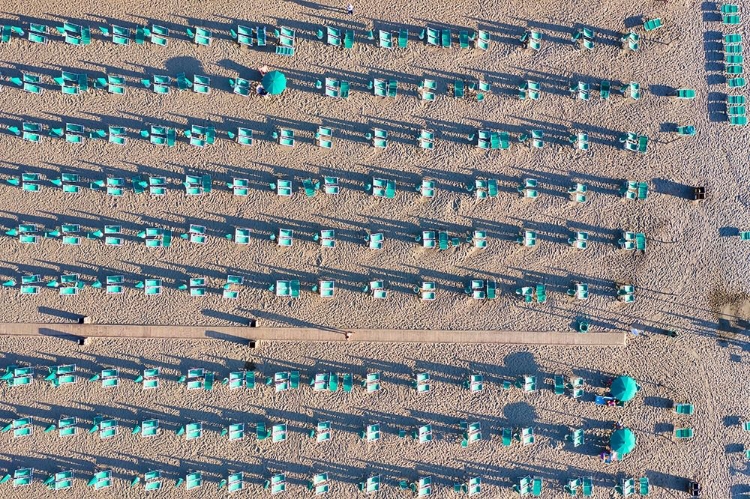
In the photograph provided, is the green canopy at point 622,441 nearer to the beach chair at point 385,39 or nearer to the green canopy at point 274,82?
the beach chair at point 385,39

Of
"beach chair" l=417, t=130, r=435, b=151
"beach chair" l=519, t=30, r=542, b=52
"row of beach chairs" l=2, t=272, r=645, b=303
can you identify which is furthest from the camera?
"beach chair" l=519, t=30, r=542, b=52

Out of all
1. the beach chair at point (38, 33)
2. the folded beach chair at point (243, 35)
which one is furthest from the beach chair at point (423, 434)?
the beach chair at point (38, 33)

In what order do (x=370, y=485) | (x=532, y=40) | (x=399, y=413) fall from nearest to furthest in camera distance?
(x=370, y=485), (x=399, y=413), (x=532, y=40)

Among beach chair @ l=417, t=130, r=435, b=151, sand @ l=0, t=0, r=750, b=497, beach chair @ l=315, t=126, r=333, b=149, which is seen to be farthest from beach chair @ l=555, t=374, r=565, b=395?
beach chair @ l=315, t=126, r=333, b=149

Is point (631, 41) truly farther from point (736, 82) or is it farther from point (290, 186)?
point (290, 186)

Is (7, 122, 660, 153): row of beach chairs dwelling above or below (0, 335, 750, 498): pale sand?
above

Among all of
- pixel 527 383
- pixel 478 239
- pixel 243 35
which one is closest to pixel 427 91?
pixel 478 239

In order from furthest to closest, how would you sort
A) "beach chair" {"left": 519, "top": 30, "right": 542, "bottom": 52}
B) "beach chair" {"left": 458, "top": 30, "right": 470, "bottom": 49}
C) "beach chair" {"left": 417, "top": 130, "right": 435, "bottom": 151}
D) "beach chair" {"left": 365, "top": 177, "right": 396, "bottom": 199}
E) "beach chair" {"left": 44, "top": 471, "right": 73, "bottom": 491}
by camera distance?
"beach chair" {"left": 519, "top": 30, "right": 542, "bottom": 52} → "beach chair" {"left": 458, "top": 30, "right": 470, "bottom": 49} → "beach chair" {"left": 417, "top": 130, "right": 435, "bottom": 151} → "beach chair" {"left": 365, "top": 177, "right": 396, "bottom": 199} → "beach chair" {"left": 44, "top": 471, "right": 73, "bottom": 491}

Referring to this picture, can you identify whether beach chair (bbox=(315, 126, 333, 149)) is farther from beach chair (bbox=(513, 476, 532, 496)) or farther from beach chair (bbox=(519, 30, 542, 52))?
beach chair (bbox=(513, 476, 532, 496))
